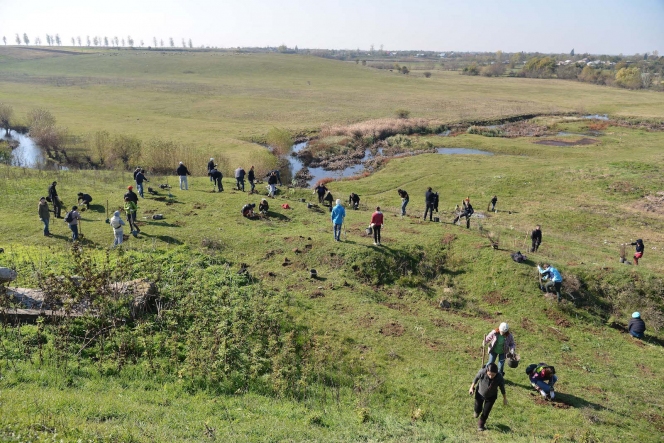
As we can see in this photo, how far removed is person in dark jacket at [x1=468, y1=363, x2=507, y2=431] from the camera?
35.2 ft

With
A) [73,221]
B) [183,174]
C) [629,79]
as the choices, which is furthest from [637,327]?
[629,79]

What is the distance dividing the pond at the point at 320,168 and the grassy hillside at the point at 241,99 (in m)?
5.86

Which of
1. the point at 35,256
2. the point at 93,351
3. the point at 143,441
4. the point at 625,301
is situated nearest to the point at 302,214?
the point at 35,256

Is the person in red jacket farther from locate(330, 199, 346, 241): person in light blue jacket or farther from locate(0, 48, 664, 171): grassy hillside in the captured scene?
locate(0, 48, 664, 171): grassy hillside

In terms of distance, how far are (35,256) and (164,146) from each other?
36611 millimetres

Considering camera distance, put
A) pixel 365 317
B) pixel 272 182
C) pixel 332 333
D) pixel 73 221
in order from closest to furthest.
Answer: pixel 332 333, pixel 365 317, pixel 73 221, pixel 272 182

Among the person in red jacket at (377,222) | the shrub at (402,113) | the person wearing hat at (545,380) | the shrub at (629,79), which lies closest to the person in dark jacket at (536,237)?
the person in red jacket at (377,222)

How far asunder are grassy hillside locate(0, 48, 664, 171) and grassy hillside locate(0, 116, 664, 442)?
35417mm

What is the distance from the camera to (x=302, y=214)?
98.4ft

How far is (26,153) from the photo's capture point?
62.5 m

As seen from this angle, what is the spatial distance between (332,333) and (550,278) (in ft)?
36.7

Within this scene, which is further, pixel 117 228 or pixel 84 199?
pixel 84 199

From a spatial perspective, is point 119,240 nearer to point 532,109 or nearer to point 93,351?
point 93,351

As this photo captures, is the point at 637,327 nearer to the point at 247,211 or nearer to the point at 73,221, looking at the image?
the point at 247,211
